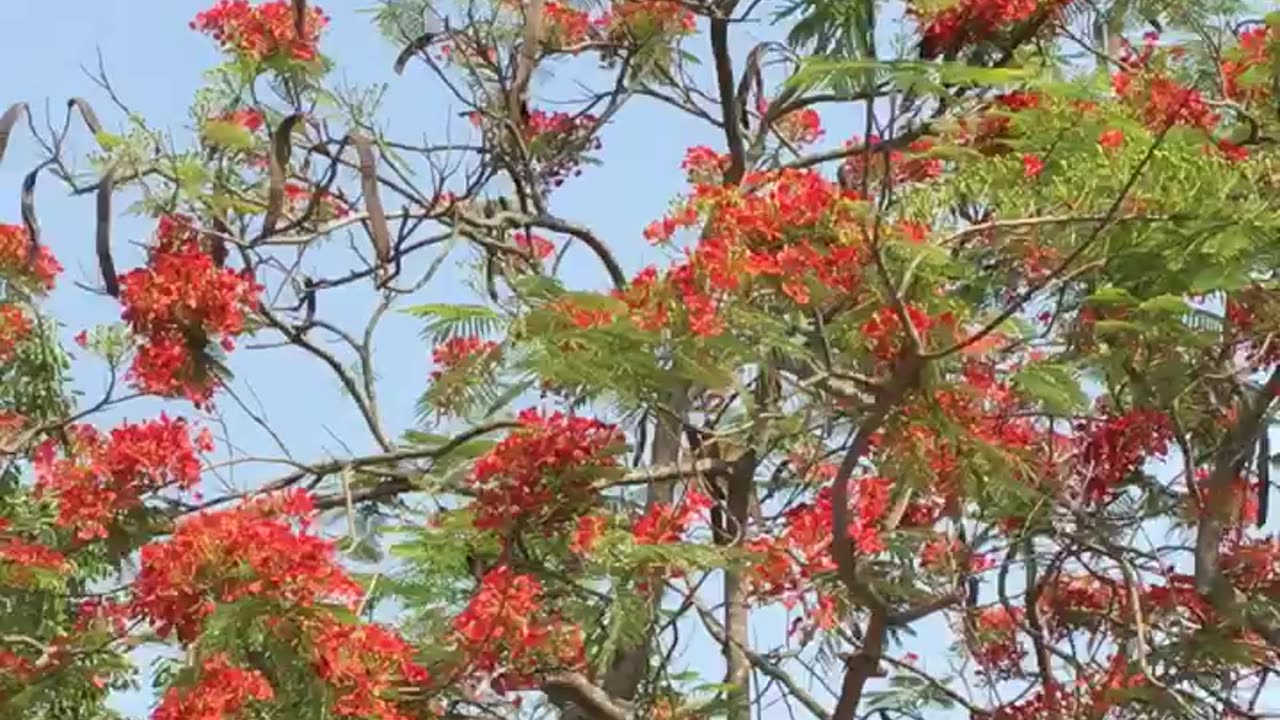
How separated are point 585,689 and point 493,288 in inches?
71.5

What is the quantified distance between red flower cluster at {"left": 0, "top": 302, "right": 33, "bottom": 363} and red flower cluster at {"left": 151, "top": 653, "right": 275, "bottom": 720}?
130 inches

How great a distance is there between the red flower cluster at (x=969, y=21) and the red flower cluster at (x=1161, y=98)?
2.22ft

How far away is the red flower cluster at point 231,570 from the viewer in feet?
15.8

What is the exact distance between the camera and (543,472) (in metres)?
5.36

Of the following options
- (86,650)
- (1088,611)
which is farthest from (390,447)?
(1088,611)

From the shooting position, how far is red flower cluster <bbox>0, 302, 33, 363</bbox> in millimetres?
7672

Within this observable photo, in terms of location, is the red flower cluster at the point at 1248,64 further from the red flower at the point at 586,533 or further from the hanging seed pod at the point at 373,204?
the hanging seed pod at the point at 373,204

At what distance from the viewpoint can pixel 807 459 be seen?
6.56m

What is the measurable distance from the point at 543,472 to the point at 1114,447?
1.86 meters

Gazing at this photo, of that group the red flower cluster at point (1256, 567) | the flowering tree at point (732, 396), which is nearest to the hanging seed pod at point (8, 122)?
the flowering tree at point (732, 396)

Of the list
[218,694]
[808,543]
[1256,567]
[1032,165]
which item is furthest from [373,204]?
[1256,567]

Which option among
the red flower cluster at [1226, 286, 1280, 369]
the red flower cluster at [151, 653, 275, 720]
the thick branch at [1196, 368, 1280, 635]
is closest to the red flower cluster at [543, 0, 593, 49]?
the red flower cluster at [1226, 286, 1280, 369]

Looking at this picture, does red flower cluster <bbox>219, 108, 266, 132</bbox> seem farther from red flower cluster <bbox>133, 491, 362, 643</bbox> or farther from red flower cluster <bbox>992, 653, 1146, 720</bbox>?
red flower cluster <bbox>992, 653, 1146, 720</bbox>

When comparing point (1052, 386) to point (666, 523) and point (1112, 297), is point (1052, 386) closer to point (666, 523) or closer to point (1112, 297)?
point (1112, 297)
